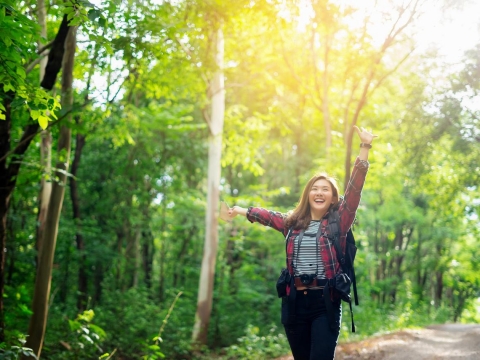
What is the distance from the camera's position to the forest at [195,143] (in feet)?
24.1

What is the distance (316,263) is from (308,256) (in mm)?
79

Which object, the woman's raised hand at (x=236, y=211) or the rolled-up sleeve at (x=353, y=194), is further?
the woman's raised hand at (x=236, y=211)

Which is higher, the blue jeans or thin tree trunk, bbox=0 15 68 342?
thin tree trunk, bbox=0 15 68 342

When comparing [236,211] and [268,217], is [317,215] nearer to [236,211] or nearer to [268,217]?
[268,217]

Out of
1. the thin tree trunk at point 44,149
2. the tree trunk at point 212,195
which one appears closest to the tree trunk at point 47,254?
the thin tree trunk at point 44,149

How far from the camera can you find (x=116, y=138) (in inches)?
470

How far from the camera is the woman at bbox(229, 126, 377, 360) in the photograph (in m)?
3.84

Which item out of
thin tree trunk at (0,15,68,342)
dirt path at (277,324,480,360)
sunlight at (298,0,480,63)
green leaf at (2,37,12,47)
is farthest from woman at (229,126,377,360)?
sunlight at (298,0,480,63)

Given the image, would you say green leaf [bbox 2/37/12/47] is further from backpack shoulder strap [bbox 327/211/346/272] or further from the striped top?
backpack shoulder strap [bbox 327/211/346/272]

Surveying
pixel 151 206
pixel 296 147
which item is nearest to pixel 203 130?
pixel 151 206

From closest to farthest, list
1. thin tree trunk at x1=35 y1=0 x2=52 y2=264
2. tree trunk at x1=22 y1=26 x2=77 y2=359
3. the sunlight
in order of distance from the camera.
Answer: tree trunk at x1=22 y1=26 x2=77 y2=359
thin tree trunk at x1=35 y1=0 x2=52 y2=264
the sunlight

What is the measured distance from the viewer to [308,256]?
3.98 metres

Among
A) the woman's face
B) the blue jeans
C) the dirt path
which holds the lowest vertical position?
the dirt path

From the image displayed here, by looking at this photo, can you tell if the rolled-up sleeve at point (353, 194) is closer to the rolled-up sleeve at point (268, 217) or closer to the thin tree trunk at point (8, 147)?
the rolled-up sleeve at point (268, 217)
